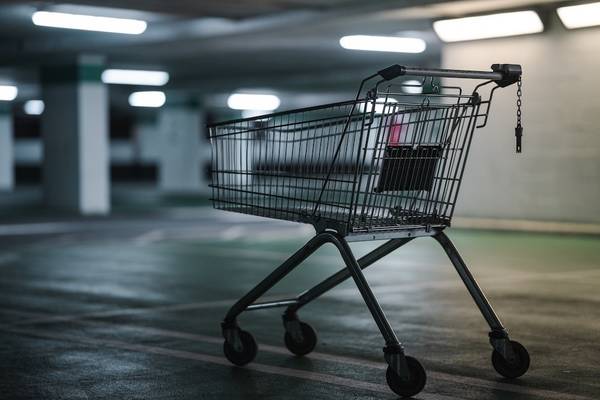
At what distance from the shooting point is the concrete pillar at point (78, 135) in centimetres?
2164

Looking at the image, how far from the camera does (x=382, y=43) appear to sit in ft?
61.6

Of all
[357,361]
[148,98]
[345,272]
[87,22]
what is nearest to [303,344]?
[357,361]

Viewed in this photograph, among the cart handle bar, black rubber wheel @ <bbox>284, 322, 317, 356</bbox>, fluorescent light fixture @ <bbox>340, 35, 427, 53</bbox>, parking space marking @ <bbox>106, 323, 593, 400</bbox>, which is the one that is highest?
fluorescent light fixture @ <bbox>340, 35, 427, 53</bbox>

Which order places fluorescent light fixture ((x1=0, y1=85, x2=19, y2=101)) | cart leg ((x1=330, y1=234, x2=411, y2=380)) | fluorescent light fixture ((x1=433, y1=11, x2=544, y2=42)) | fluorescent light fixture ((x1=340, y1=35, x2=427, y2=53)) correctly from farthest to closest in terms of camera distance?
fluorescent light fixture ((x1=0, y1=85, x2=19, y2=101)) < fluorescent light fixture ((x1=340, y1=35, x2=427, y2=53)) < fluorescent light fixture ((x1=433, y1=11, x2=544, y2=42)) < cart leg ((x1=330, y1=234, x2=411, y2=380))

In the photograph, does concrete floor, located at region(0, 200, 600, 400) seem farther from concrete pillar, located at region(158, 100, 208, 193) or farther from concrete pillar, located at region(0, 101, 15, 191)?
concrete pillar, located at region(0, 101, 15, 191)

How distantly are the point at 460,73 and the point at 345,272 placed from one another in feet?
4.43

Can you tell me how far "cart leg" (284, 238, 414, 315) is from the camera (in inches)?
214

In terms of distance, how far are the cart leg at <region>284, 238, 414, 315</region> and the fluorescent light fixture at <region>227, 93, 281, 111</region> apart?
102 feet

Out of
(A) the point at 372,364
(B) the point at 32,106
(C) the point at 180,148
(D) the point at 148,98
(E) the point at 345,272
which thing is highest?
(B) the point at 32,106

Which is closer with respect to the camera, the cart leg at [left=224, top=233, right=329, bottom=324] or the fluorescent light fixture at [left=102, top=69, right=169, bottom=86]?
the cart leg at [left=224, top=233, right=329, bottom=324]

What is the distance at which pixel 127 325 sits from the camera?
23.0 feet

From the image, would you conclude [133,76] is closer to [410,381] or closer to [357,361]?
[357,361]

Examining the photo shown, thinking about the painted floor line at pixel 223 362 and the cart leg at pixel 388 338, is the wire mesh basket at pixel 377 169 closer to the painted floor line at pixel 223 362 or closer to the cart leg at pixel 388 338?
the cart leg at pixel 388 338

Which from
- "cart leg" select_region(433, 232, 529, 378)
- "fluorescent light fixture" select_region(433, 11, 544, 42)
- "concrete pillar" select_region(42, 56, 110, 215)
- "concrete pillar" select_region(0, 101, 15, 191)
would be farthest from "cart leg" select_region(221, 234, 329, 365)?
"concrete pillar" select_region(0, 101, 15, 191)
